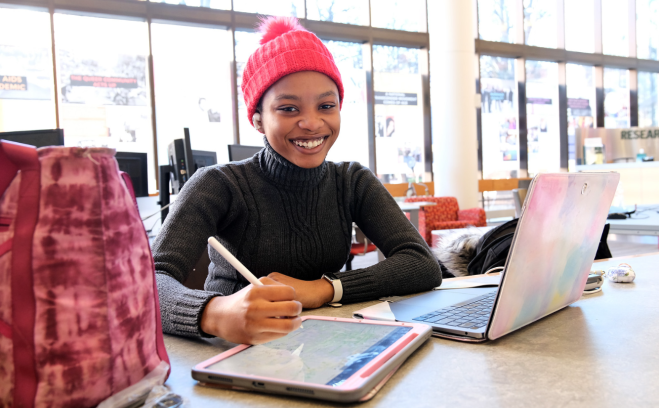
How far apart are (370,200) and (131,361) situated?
3.04 feet

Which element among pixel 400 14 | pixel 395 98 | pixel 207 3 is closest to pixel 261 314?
pixel 207 3

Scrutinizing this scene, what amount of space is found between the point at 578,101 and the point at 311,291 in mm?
10287

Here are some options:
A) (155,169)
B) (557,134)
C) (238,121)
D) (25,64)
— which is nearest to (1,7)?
(25,64)

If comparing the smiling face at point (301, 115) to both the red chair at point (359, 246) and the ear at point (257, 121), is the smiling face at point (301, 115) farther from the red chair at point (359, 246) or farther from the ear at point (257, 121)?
the red chair at point (359, 246)

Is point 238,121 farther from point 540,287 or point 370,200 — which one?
point 540,287

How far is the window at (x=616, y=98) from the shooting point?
1005 cm

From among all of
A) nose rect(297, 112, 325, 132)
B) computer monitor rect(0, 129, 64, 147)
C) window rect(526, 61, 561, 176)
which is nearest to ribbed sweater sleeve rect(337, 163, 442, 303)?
nose rect(297, 112, 325, 132)

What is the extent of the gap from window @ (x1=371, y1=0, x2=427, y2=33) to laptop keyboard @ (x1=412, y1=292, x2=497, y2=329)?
7.72 m

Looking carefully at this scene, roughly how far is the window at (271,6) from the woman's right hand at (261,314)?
22.4 ft

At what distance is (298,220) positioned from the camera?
4.11ft

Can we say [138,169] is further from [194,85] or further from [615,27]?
[615,27]

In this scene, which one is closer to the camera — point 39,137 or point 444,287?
point 444,287

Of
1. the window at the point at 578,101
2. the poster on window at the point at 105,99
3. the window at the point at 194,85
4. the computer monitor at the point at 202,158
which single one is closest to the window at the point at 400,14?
the window at the point at 194,85

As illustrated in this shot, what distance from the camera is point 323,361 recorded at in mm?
570
